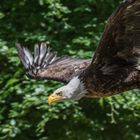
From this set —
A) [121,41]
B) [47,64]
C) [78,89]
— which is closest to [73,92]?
[78,89]

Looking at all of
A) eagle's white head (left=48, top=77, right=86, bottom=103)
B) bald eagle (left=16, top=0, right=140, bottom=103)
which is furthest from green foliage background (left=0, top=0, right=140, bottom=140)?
eagle's white head (left=48, top=77, right=86, bottom=103)

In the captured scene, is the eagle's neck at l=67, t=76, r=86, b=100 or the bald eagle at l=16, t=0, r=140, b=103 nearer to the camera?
the bald eagle at l=16, t=0, r=140, b=103

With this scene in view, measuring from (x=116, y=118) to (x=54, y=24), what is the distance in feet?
3.71

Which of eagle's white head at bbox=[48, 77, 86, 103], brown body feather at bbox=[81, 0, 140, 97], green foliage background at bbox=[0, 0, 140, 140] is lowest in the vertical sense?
green foliage background at bbox=[0, 0, 140, 140]

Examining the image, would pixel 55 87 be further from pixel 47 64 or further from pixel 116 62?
pixel 116 62

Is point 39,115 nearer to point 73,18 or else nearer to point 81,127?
point 81,127

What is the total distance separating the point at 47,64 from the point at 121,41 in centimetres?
177

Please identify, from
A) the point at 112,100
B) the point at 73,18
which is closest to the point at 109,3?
the point at 73,18

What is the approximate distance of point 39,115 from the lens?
7809 millimetres

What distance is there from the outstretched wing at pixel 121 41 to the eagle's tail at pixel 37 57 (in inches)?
60.9

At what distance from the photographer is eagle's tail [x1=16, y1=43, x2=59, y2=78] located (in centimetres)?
729

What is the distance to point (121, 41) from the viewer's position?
18.4 feet

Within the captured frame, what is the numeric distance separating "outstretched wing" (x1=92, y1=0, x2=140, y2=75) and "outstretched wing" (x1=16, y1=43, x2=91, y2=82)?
28.5 inches

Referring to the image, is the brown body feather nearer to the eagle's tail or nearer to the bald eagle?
the bald eagle
